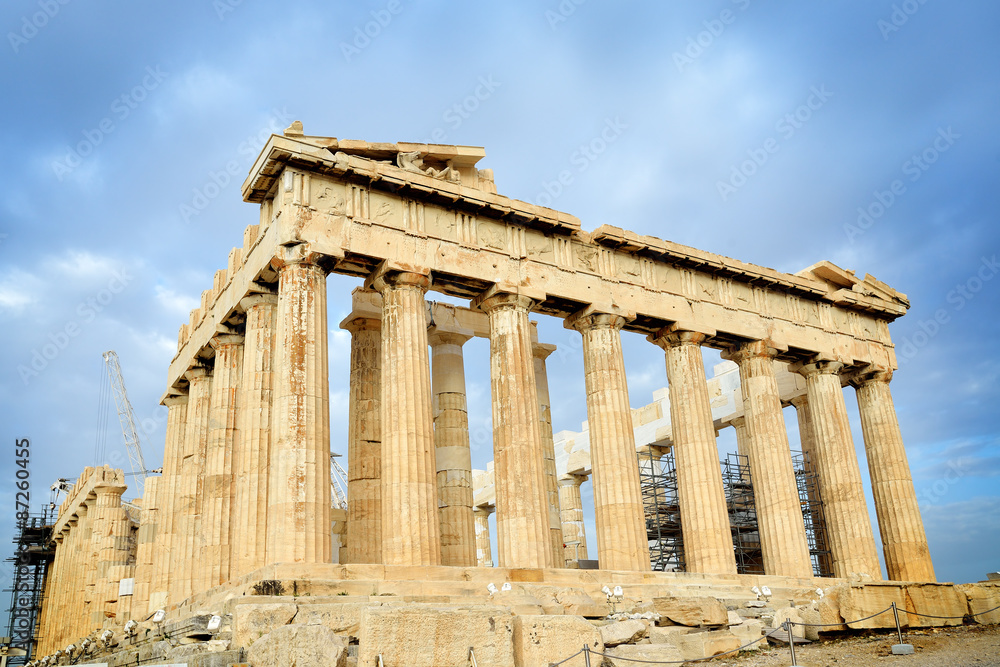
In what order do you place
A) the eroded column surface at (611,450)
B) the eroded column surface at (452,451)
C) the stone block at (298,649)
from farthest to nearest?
the eroded column surface at (452,451) → the eroded column surface at (611,450) → the stone block at (298,649)

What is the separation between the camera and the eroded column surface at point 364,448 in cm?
2527

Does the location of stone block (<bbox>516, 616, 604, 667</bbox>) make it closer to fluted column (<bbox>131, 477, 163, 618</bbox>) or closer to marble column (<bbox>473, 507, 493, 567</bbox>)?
fluted column (<bbox>131, 477, 163, 618</bbox>)

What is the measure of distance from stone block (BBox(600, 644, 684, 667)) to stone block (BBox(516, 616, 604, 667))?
2.51ft

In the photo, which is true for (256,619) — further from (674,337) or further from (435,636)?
(674,337)

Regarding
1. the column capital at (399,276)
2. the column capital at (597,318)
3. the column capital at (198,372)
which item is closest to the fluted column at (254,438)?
the column capital at (399,276)

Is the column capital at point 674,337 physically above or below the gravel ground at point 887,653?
above

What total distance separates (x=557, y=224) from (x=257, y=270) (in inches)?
352

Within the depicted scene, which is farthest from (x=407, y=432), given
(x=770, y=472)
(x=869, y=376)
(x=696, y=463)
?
(x=869, y=376)

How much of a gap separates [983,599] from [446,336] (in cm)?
1758

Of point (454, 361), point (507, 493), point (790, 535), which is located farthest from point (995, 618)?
point (454, 361)

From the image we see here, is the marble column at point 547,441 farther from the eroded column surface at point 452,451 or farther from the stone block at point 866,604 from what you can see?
the stone block at point 866,604

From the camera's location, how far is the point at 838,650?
55.6 ft

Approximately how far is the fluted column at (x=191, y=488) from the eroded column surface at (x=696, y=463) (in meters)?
14.7

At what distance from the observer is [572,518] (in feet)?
127
